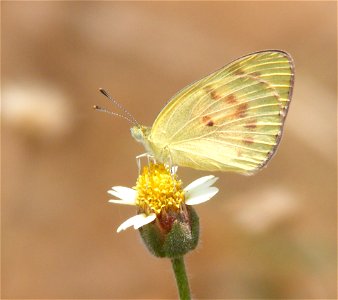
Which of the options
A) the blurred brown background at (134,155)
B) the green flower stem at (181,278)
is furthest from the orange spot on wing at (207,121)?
the blurred brown background at (134,155)

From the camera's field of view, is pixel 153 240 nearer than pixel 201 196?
Yes

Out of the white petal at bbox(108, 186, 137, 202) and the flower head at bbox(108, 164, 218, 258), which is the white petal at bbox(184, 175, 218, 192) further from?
the white petal at bbox(108, 186, 137, 202)

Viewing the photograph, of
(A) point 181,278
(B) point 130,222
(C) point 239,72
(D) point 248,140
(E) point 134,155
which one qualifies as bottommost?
(A) point 181,278

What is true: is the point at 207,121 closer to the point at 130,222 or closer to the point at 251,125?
the point at 251,125

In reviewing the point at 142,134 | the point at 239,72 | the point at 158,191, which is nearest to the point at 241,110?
the point at 239,72

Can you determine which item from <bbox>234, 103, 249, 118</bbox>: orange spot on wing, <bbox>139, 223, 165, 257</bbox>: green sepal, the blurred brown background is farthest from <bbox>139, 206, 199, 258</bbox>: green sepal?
the blurred brown background
